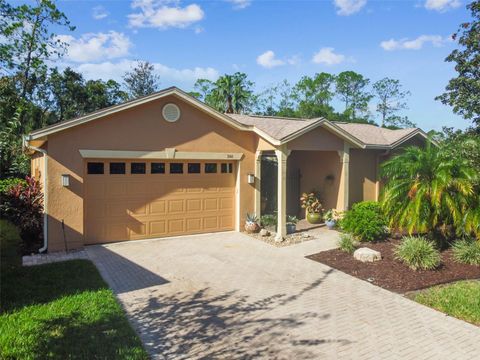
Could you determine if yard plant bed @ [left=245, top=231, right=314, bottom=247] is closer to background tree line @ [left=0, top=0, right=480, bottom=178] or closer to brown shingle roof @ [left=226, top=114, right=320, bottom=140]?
brown shingle roof @ [left=226, top=114, right=320, bottom=140]

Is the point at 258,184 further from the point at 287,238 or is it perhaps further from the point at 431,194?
the point at 431,194

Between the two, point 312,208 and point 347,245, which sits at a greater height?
point 312,208

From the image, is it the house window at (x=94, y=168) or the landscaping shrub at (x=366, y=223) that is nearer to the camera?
the house window at (x=94, y=168)

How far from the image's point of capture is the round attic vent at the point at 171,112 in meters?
11.2

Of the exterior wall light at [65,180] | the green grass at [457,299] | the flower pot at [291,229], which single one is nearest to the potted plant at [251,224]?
the flower pot at [291,229]

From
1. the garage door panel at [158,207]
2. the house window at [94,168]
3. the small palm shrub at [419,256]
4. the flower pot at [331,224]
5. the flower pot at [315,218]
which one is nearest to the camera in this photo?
the small palm shrub at [419,256]

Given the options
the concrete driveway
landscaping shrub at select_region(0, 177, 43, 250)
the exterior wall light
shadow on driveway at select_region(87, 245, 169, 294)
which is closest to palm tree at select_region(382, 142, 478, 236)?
the concrete driveway

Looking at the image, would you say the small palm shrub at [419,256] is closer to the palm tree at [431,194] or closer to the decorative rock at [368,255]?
the decorative rock at [368,255]

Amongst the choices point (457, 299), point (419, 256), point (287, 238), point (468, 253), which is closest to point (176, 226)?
point (287, 238)

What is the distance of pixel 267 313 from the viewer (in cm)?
611

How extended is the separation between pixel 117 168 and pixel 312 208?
7.75m

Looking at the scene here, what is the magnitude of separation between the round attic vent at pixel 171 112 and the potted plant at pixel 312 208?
6362mm

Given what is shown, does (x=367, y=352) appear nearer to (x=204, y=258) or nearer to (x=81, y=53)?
(x=204, y=258)

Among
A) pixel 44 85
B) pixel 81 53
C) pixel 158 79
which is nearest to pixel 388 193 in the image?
pixel 81 53
